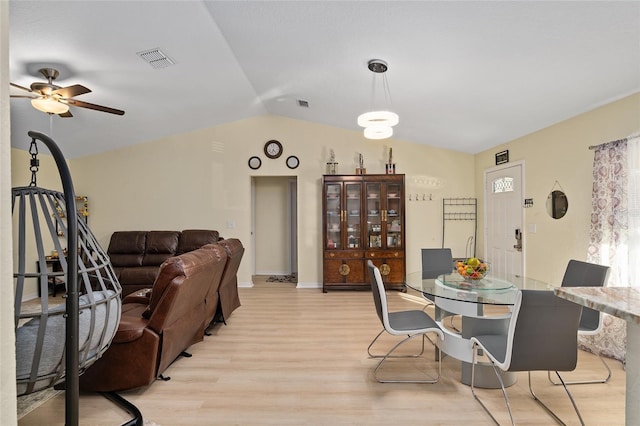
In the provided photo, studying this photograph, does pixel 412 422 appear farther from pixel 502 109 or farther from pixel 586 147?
pixel 502 109

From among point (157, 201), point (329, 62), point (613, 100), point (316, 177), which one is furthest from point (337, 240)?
point (613, 100)

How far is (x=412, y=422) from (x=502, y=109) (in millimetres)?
3364

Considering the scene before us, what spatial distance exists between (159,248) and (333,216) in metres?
2.92

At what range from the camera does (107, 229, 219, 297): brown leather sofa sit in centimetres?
510

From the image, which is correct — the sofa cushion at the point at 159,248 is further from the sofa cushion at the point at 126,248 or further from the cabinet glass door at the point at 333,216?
the cabinet glass door at the point at 333,216

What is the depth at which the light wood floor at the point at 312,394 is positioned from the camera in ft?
6.58

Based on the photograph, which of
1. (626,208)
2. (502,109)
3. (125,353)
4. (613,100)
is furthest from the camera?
(502,109)

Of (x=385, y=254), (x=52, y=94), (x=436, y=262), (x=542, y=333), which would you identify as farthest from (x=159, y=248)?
(x=542, y=333)

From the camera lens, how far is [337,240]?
542 centimetres

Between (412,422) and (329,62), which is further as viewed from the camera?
(329,62)

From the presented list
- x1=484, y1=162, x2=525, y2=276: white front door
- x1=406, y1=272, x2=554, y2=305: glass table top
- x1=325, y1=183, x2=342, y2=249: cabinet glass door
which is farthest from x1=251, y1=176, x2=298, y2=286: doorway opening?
x1=406, y1=272, x2=554, y2=305: glass table top

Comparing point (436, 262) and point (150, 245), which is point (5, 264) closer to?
point (436, 262)

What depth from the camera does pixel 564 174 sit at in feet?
11.4

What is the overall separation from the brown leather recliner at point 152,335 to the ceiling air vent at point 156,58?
2.13 m
